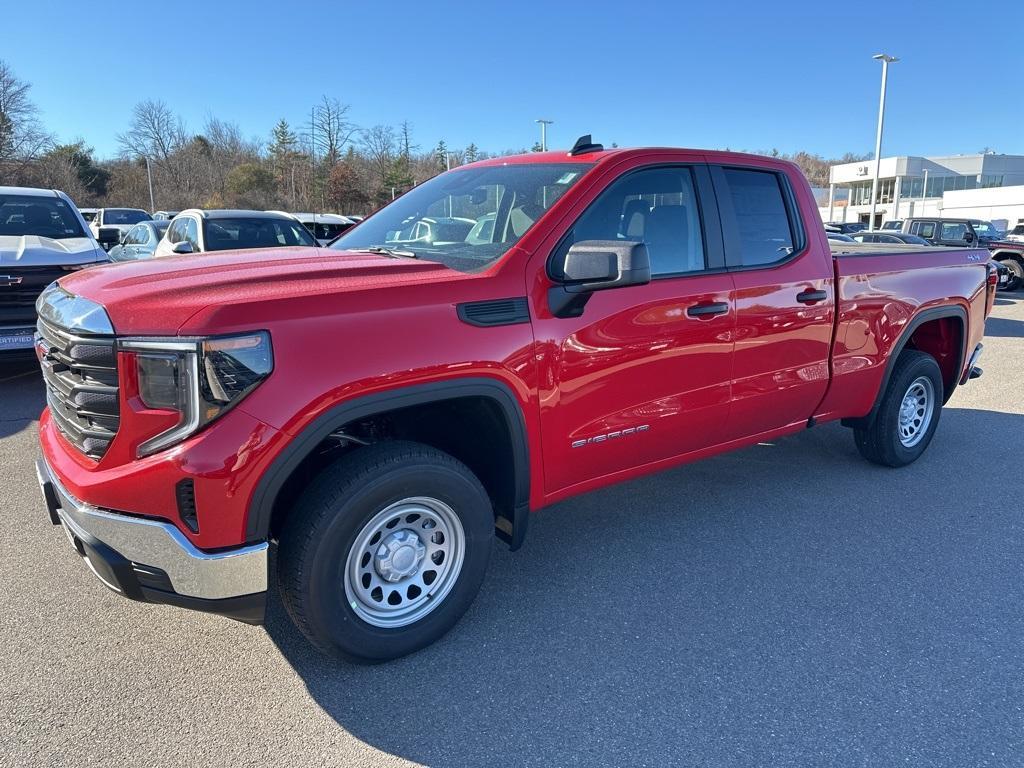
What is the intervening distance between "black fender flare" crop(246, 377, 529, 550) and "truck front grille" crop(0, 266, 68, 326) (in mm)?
5428

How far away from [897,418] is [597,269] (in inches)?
126

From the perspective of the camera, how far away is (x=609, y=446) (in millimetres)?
3182

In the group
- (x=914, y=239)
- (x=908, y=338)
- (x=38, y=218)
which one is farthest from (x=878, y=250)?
(x=914, y=239)

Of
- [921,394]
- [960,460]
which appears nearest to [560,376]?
[921,394]

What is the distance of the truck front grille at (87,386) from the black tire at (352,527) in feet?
2.28

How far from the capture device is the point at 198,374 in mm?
2180

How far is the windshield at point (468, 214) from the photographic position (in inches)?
122

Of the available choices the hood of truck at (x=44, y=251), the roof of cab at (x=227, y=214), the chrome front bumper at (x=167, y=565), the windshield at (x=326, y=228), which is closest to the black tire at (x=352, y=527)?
the chrome front bumper at (x=167, y=565)

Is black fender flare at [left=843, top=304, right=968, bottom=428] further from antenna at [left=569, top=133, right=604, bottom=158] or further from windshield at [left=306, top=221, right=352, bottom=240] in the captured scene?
windshield at [left=306, top=221, right=352, bottom=240]

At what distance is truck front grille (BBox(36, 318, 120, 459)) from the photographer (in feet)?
7.65

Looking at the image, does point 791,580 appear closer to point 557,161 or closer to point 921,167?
point 557,161

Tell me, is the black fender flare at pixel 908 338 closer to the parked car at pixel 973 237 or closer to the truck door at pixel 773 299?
the truck door at pixel 773 299

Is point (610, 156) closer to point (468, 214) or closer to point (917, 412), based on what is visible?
point (468, 214)

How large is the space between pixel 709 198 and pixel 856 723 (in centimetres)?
245
